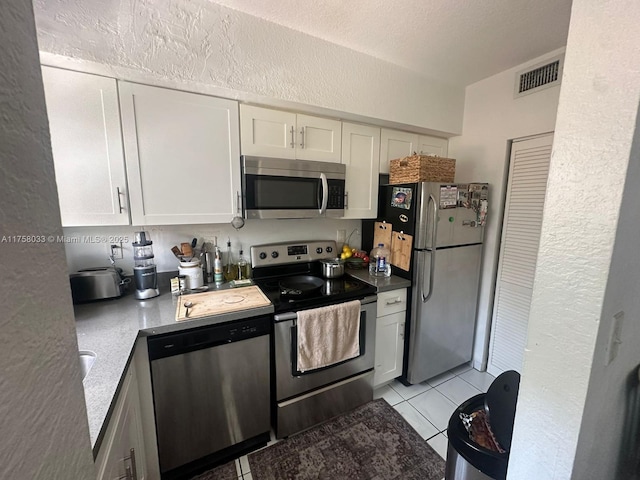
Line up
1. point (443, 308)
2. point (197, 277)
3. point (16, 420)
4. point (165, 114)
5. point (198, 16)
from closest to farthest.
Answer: point (16, 420) < point (198, 16) < point (165, 114) < point (197, 277) < point (443, 308)

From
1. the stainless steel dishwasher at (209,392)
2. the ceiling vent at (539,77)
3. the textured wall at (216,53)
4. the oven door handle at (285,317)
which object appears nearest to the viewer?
the textured wall at (216,53)

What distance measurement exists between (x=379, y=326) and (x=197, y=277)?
52.4 inches

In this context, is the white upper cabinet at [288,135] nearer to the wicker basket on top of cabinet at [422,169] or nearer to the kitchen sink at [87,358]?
the wicker basket on top of cabinet at [422,169]

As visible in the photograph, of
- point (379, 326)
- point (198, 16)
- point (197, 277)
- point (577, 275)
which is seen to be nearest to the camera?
point (577, 275)

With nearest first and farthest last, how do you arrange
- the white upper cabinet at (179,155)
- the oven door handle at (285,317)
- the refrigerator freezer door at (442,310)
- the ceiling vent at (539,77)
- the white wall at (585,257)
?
the white wall at (585,257) < the white upper cabinet at (179,155) < the oven door handle at (285,317) < the ceiling vent at (539,77) < the refrigerator freezer door at (442,310)

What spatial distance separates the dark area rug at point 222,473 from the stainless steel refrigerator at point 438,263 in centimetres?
139

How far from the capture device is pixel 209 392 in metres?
1.48

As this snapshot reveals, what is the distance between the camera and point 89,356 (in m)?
1.12

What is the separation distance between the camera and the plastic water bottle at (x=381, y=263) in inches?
87.9

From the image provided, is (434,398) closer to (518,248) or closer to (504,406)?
(504,406)

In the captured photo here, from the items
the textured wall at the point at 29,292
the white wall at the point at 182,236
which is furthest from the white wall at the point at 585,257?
the white wall at the point at 182,236

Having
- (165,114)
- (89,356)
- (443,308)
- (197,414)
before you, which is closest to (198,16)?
(165,114)

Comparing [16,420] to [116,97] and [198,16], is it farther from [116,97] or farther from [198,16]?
[198,16]

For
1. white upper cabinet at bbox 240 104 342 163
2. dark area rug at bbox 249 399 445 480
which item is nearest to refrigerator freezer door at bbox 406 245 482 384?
dark area rug at bbox 249 399 445 480
